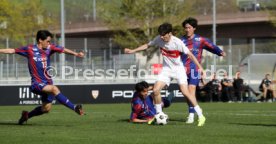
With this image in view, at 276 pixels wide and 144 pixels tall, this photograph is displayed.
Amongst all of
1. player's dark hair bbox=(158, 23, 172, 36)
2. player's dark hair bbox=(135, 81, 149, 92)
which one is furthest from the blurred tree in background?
player's dark hair bbox=(158, 23, 172, 36)

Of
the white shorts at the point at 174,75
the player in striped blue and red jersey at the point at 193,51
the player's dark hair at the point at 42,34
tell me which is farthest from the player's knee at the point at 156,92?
the player's dark hair at the point at 42,34

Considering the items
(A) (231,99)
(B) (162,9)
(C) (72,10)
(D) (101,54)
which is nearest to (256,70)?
(A) (231,99)

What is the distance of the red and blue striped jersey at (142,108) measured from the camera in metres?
17.9

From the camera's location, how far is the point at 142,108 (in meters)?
17.9

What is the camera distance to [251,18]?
222ft

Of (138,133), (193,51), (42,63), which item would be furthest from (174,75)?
(138,133)

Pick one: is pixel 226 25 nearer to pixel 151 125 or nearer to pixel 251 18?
pixel 251 18

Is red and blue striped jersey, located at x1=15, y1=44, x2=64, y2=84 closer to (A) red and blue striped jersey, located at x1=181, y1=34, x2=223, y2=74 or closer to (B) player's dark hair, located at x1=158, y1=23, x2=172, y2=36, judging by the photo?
(B) player's dark hair, located at x1=158, y1=23, x2=172, y2=36

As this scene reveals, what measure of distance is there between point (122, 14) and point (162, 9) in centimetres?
310

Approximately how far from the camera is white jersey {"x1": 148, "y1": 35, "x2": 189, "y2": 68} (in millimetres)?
16594

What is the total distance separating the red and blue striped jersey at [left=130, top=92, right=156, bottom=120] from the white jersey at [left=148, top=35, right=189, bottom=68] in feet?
4.79

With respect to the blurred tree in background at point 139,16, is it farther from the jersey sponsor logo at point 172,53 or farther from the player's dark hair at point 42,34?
the player's dark hair at point 42,34

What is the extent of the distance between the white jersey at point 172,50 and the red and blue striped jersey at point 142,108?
57.4 inches

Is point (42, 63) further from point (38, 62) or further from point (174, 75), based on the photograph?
point (174, 75)
